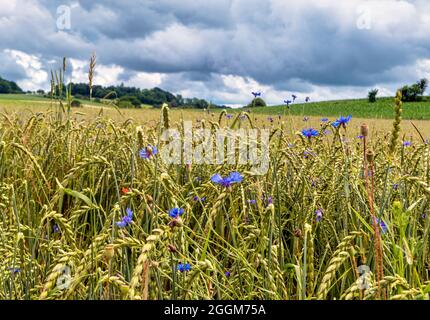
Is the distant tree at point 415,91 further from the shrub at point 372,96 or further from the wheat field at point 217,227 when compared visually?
the wheat field at point 217,227

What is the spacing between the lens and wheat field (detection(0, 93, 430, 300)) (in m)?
0.96

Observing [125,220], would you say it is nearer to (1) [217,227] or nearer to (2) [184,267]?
(2) [184,267]

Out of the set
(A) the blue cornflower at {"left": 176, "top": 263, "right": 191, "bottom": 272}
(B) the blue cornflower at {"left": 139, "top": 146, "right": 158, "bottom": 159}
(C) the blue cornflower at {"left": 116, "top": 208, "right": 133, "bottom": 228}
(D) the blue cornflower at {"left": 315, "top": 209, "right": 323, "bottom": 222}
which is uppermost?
(B) the blue cornflower at {"left": 139, "top": 146, "right": 158, "bottom": 159}

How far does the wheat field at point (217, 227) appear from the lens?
96 centimetres

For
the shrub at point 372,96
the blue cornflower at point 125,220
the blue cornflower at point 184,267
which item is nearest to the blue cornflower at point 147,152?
the blue cornflower at point 125,220

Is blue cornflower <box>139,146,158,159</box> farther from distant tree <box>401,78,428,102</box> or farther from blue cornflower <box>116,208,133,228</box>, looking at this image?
distant tree <box>401,78,428,102</box>

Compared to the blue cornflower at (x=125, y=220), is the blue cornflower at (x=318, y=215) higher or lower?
lower

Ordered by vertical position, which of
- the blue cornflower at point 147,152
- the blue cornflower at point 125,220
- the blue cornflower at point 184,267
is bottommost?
the blue cornflower at point 184,267

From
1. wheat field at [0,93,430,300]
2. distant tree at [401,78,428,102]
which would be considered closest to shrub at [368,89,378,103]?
distant tree at [401,78,428,102]

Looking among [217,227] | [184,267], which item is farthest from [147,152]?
[217,227]

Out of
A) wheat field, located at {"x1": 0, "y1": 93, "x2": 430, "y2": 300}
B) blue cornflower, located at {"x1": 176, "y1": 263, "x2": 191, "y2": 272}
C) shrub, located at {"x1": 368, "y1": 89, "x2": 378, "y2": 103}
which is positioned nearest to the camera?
wheat field, located at {"x1": 0, "y1": 93, "x2": 430, "y2": 300}

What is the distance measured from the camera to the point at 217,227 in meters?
1.75
